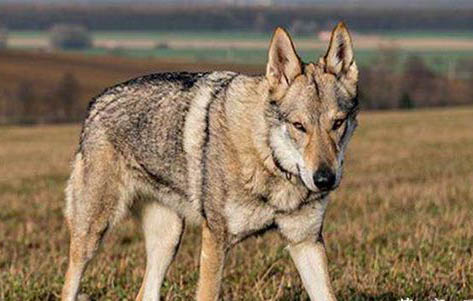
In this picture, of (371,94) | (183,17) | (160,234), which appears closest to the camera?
(160,234)

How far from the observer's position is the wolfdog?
532 cm

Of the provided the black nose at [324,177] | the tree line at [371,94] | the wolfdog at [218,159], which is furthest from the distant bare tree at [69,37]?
the black nose at [324,177]

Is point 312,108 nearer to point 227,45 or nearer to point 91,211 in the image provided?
point 91,211

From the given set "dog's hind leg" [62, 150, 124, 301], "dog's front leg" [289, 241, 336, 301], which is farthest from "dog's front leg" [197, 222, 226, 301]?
"dog's hind leg" [62, 150, 124, 301]

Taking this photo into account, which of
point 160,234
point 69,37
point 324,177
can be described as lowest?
point 69,37

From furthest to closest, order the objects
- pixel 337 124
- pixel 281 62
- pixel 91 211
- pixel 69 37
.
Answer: pixel 69 37
pixel 91 211
pixel 281 62
pixel 337 124

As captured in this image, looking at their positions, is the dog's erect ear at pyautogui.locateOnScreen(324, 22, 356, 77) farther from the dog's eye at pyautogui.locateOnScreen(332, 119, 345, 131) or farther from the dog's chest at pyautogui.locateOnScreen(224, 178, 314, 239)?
the dog's chest at pyautogui.locateOnScreen(224, 178, 314, 239)

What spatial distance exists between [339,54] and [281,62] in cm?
39

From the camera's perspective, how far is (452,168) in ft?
68.8

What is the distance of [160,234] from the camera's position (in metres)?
6.87

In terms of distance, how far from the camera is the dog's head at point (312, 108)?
5.09 m

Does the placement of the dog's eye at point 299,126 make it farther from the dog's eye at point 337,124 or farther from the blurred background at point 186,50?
the blurred background at point 186,50

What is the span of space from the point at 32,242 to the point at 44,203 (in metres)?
4.25

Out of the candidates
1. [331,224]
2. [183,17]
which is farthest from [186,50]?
[331,224]
